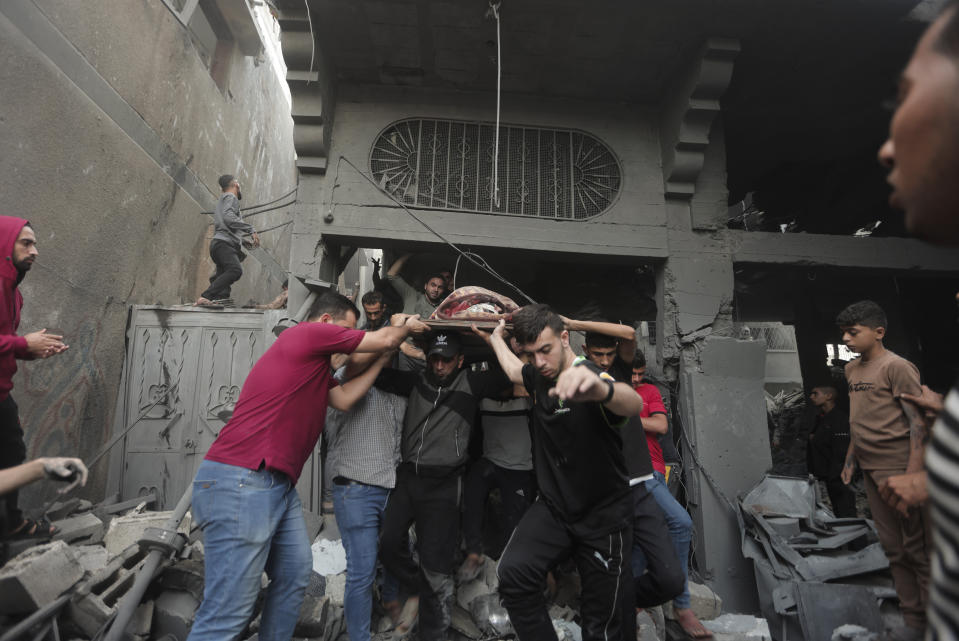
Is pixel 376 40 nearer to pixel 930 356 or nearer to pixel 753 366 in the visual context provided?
pixel 753 366

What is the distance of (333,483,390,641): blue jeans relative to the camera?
3.22 m

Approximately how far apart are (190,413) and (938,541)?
19.7 ft

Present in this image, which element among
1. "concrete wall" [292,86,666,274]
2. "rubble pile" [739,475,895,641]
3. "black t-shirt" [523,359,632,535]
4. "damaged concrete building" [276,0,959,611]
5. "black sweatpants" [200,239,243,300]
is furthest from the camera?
"black sweatpants" [200,239,243,300]

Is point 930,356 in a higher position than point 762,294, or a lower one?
lower

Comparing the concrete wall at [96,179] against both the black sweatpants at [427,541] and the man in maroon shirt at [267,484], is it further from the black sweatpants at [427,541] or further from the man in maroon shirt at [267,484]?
the black sweatpants at [427,541]

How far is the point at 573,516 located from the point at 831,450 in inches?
200

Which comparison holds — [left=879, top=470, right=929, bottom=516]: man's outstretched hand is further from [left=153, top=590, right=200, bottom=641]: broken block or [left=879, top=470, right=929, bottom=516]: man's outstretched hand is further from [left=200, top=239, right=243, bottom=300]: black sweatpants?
[left=200, top=239, right=243, bottom=300]: black sweatpants

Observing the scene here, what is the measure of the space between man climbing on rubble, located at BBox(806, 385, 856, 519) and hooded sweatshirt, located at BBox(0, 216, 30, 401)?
776cm

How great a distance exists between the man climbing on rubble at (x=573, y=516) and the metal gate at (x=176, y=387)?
9.66 ft

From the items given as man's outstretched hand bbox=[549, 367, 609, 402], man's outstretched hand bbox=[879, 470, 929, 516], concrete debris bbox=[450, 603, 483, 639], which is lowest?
concrete debris bbox=[450, 603, 483, 639]

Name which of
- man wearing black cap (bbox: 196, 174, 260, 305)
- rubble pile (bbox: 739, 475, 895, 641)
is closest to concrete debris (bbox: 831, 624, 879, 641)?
rubble pile (bbox: 739, 475, 895, 641)

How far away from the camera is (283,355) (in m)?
2.84

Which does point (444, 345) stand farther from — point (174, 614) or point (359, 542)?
point (174, 614)

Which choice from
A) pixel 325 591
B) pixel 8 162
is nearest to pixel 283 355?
pixel 325 591
